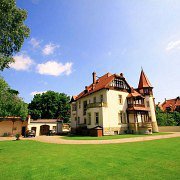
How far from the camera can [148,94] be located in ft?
121

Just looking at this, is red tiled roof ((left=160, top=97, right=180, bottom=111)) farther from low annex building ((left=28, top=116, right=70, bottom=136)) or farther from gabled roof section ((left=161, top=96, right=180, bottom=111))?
low annex building ((left=28, top=116, right=70, bottom=136))

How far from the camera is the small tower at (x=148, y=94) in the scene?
118ft

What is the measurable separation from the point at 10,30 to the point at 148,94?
31932 mm

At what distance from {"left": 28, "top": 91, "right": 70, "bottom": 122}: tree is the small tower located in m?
31.5

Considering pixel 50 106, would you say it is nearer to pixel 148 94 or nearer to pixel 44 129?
pixel 44 129

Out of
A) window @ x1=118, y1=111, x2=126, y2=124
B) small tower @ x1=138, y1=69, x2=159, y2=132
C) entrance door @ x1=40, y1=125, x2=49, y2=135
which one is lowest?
entrance door @ x1=40, y1=125, x2=49, y2=135

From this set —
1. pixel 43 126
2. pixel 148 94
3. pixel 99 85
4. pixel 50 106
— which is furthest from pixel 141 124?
pixel 50 106

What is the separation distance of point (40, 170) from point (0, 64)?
39.8 ft

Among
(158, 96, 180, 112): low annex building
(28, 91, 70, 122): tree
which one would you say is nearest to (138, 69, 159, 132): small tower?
(158, 96, 180, 112): low annex building

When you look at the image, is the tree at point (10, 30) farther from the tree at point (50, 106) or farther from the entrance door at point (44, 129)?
the tree at point (50, 106)

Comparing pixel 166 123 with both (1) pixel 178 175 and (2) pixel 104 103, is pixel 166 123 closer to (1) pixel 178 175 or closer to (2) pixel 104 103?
(2) pixel 104 103

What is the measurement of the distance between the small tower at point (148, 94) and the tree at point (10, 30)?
1173 inches

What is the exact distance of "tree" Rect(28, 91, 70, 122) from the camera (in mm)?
55844

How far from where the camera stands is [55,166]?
292 inches
